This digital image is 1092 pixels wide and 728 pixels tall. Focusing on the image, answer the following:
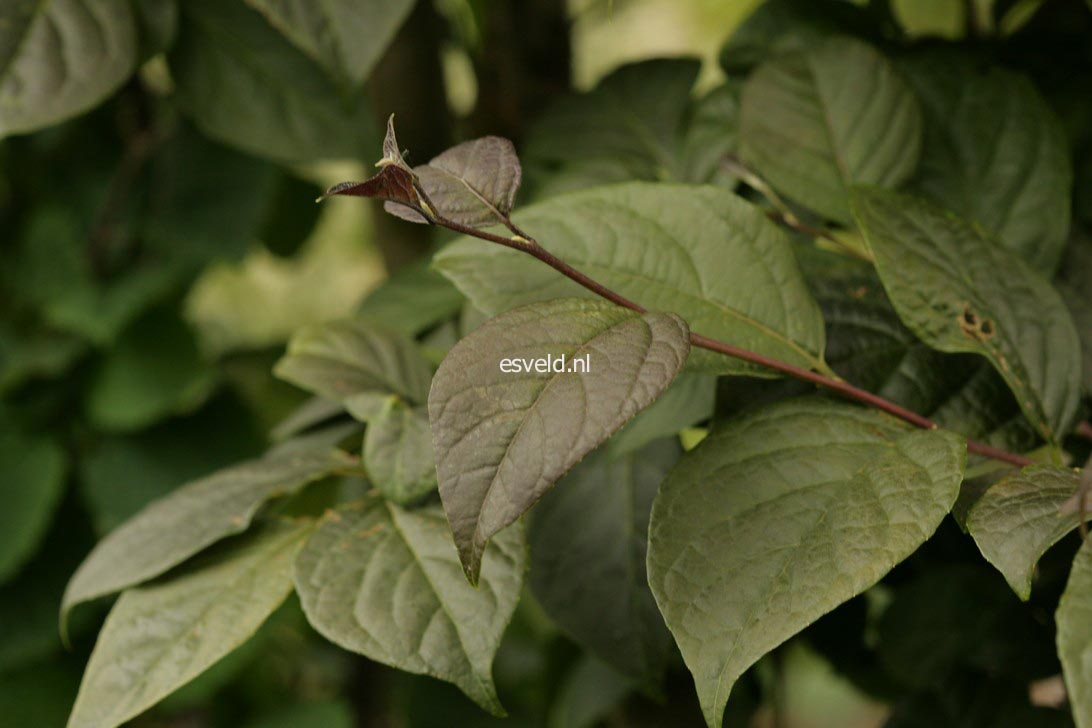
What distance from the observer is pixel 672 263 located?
21.0 inches

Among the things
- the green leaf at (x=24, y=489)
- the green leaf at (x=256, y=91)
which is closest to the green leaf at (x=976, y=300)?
the green leaf at (x=256, y=91)

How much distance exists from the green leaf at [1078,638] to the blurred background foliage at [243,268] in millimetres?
239

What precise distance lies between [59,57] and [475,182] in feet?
1.44

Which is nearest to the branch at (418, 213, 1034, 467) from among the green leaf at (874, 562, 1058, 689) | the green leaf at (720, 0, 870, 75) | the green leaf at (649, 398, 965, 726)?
the green leaf at (649, 398, 965, 726)

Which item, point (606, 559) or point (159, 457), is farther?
point (159, 457)

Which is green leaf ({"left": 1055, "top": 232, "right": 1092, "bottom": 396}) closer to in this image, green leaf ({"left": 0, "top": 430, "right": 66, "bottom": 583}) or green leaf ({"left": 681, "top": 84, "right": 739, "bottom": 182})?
green leaf ({"left": 681, "top": 84, "right": 739, "bottom": 182})

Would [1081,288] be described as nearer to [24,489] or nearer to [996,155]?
[996,155]

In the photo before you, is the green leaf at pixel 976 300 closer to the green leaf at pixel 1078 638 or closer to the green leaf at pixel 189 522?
the green leaf at pixel 1078 638

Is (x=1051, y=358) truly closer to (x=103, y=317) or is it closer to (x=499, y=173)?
(x=499, y=173)

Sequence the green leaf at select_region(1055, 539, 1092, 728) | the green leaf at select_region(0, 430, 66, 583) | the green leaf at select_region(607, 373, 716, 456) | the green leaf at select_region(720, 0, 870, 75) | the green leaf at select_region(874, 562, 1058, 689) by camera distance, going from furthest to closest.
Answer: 1. the green leaf at select_region(0, 430, 66, 583)
2. the green leaf at select_region(720, 0, 870, 75)
3. the green leaf at select_region(874, 562, 1058, 689)
4. the green leaf at select_region(607, 373, 716, 456)
5. the green leaf at select_region(1055, 539, 1092, 728)

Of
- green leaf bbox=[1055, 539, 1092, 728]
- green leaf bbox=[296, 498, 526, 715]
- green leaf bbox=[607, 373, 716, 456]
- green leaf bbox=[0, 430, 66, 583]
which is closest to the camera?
green leaf bbox=[1055, 539, 1092, 728]

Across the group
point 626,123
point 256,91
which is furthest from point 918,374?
point 256,91

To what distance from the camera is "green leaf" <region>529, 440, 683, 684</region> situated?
2.03 ft

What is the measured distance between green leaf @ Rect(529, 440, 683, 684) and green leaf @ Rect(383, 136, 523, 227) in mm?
266
